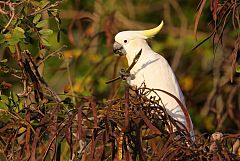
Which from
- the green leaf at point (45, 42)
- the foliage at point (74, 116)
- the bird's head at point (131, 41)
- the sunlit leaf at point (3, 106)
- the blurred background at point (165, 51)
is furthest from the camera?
the blurred background at point (165, 51)

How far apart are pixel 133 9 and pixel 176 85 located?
2710 millimetres

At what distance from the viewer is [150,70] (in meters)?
3.03

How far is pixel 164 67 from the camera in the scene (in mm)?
3113

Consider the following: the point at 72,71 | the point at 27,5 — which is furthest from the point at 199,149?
the point at 72,71

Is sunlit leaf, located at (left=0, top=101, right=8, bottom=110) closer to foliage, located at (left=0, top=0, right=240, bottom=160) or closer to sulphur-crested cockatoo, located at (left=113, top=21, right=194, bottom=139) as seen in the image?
foliage, located at (left=0, top=0, right=240, bottom=160)

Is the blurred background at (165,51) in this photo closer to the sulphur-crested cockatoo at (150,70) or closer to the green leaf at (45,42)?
the sulphur-crested cockatoo at (150,70)

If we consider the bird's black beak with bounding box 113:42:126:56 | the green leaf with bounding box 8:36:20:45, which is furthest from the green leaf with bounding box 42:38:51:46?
the bird's black beak with bounding box 113:42:126:56

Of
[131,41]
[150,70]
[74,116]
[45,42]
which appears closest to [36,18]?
[45,42]

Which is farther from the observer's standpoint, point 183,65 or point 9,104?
point 183,65

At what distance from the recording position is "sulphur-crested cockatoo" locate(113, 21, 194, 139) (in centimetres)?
293

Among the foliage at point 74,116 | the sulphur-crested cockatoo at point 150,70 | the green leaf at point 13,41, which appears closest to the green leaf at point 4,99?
the foliage at point 74,116

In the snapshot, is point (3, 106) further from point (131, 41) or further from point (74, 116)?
point (131, 41)

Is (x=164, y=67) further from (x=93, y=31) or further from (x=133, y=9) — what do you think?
A: (x=133, y=9)

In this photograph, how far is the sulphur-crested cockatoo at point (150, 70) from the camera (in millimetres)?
2928
